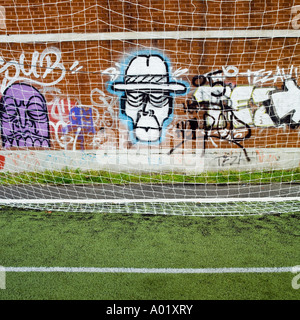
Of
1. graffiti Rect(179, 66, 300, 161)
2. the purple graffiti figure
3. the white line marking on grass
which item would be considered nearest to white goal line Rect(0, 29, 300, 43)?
graffiti Rect(179, 66, 300, 161)

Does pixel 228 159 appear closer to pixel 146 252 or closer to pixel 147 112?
pixel 147 112

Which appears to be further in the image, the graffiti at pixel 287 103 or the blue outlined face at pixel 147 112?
the blue outlined face at pixel 147 112

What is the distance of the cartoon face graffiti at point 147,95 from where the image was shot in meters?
6.43

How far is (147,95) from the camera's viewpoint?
21.5 ft

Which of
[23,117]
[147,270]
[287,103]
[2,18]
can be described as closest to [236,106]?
[287,103]

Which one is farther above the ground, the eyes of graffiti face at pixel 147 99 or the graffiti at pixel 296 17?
the graffiti at pixel 296 17

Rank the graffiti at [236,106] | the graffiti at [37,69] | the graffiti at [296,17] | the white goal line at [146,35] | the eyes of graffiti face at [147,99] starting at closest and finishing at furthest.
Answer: the graffiti at [296,17], the white goal line at [146,35], the graffiti at [37,69], the graffiti at [236,106], the eyes of graffiti face at [147,99]

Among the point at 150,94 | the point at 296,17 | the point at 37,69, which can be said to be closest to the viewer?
the point at 296,17

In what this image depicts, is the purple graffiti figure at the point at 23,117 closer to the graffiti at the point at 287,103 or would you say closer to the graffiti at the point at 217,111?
the graffiti at the point at 217,111

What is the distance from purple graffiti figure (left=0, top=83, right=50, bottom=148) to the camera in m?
6.58

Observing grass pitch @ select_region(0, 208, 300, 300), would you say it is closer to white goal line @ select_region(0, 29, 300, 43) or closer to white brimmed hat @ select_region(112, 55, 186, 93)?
white brimmed hat @ select_region(112, 55, 186, 93)

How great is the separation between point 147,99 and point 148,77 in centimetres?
49

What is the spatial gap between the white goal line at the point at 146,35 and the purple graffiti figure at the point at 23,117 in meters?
1.05

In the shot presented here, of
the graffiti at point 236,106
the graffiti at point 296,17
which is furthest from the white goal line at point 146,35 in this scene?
the graffiti at point 236,106
